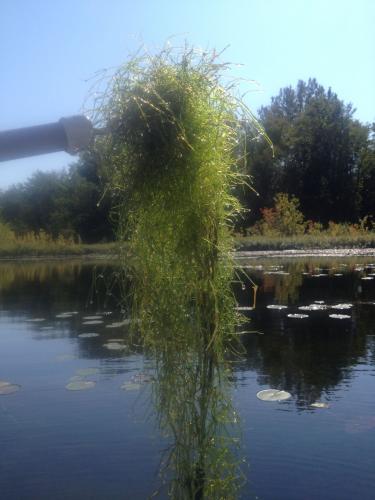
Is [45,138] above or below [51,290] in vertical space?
above

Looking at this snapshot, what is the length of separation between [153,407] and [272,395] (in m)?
1.21

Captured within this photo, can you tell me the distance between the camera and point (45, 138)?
1759 millimetres

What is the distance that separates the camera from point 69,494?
361cm

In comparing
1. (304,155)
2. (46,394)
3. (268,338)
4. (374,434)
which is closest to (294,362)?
(268,338)

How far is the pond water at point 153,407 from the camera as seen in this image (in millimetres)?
3664

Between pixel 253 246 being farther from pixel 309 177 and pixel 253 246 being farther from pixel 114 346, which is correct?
pixel 114 346

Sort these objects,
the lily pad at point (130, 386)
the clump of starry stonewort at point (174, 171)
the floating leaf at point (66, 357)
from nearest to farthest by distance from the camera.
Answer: the clump of starry stonewort at point (174, 171) < the lily pad at point (130, 386) < the floating leaf at point (66, 357)

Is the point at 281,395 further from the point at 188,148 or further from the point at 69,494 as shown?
the point at 188,148

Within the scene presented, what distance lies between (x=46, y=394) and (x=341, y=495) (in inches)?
111

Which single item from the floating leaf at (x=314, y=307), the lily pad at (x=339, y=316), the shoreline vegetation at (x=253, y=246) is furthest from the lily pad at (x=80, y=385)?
the shoreline vegetation at (x=253, y=246)

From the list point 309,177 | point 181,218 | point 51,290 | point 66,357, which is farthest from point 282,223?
point 181,218

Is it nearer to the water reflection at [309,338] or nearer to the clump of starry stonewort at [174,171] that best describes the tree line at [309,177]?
the water reflection at [309,338]

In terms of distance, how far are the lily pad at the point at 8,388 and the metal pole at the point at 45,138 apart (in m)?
4.17

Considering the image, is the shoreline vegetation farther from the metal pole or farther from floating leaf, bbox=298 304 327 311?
the metal pole
